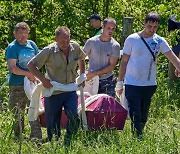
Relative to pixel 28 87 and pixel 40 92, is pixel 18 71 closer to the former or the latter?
pixel 28 87

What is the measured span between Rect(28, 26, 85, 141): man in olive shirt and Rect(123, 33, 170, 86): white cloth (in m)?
0.56

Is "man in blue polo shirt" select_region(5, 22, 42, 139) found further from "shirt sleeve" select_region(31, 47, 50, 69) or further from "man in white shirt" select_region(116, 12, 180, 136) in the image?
"man in white shirt" select_region(116, 12, 180, 136)

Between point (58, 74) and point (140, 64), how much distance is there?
0.91 m

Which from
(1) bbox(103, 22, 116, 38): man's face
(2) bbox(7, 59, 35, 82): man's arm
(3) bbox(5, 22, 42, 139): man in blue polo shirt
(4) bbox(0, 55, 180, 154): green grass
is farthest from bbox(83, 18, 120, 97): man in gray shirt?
(2) bbox(7, 59, 35, 82): man's arm

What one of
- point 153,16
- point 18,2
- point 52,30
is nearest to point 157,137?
point 153,16

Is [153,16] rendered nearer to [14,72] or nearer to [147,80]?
[147,80]

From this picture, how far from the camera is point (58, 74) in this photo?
729 cm

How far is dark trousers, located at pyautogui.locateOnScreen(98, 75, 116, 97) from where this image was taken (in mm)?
8367

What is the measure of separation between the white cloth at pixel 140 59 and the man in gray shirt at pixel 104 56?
912mm

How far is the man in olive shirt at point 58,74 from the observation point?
23.5ft

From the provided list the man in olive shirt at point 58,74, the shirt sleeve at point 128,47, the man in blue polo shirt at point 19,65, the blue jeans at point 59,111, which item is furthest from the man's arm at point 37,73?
the shirt sleeve at point 128,47

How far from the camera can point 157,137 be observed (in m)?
6.69

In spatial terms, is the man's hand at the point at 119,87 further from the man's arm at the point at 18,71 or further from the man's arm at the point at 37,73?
the man's arm at the point at 18,71

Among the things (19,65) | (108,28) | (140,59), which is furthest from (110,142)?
(108,28)
